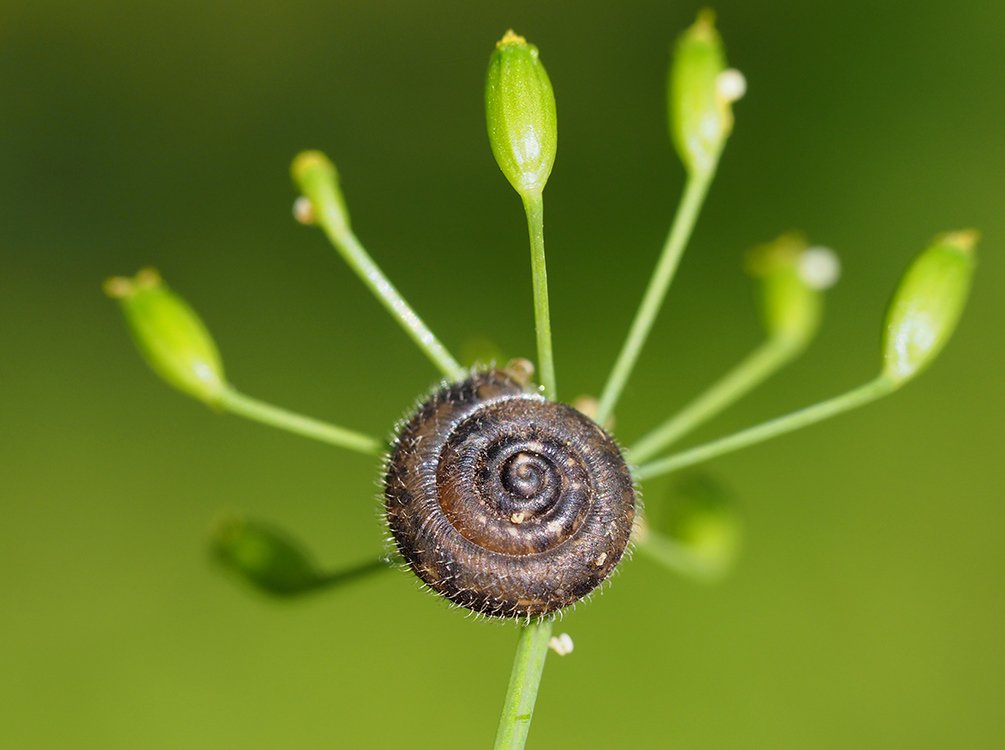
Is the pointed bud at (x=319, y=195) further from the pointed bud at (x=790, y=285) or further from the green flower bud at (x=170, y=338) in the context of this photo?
the pointed bud at (x=790, y=285)

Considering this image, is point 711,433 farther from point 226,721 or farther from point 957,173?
point 226,721

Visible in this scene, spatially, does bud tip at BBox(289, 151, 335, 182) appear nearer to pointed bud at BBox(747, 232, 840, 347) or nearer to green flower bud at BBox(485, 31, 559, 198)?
green flower bud at BBox(485, 31, 559, 198)

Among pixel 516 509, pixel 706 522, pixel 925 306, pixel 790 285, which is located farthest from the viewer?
pixel 706 522

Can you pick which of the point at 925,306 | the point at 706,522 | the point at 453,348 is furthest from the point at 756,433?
the point at 453,348

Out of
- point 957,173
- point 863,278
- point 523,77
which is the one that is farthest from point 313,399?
point 523,77

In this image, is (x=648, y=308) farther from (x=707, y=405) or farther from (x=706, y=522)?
(x=706, y=522)

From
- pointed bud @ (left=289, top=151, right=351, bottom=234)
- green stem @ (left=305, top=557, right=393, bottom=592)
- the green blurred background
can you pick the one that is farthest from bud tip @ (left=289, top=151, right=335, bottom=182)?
the green blurred background

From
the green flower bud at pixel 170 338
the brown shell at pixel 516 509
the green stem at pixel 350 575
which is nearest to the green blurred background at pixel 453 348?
the green stem at pixel 350 575
